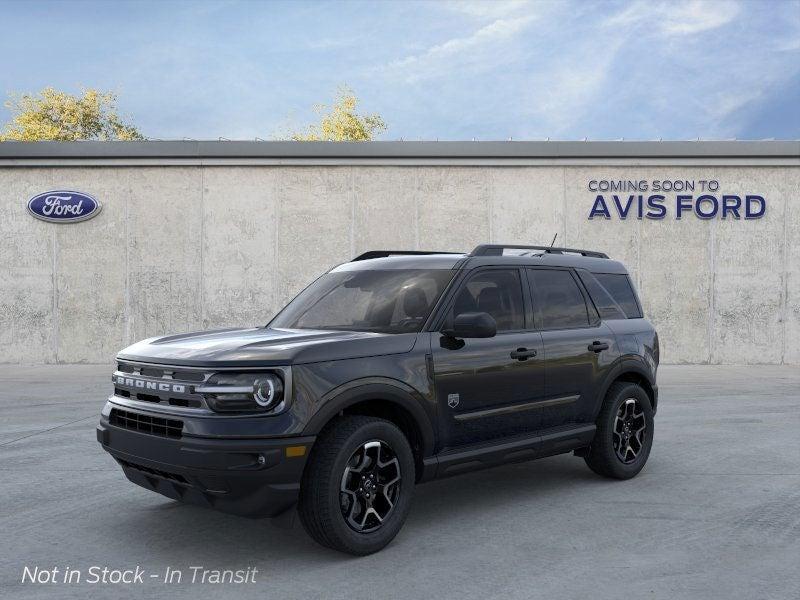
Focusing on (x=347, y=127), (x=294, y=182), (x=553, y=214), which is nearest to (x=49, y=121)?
(x=347, y=127)

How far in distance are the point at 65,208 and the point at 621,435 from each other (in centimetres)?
1567

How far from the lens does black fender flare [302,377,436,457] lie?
14.4 feet

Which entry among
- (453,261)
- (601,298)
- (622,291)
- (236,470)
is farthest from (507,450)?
(622,291)

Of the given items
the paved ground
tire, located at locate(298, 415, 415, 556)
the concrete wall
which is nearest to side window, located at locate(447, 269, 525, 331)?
tire, located at locate(298, 415, 415, 556)

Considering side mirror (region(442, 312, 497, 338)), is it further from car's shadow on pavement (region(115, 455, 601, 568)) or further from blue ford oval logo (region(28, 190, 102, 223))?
blue ford oval logo (region(28, 190, 102, 223))

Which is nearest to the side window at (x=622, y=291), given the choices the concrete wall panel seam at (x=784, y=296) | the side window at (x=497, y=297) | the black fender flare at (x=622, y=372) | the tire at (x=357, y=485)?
the black fender flare at (x=622, y=372)

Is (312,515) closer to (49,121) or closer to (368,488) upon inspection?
(368,488)

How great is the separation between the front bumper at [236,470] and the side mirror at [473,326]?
3.98ft

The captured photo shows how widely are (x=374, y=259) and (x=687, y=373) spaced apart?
12069 millimetres

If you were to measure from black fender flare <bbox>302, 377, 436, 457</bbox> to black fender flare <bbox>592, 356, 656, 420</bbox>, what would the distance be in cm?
195

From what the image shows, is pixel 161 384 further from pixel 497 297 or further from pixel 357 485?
pixel 497 297

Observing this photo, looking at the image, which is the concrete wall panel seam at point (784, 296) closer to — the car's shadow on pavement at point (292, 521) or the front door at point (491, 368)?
the car's shadow on pavement at point (292, 521)

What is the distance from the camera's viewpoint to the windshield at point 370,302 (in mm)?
5297

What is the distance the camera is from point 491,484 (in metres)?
6.42
